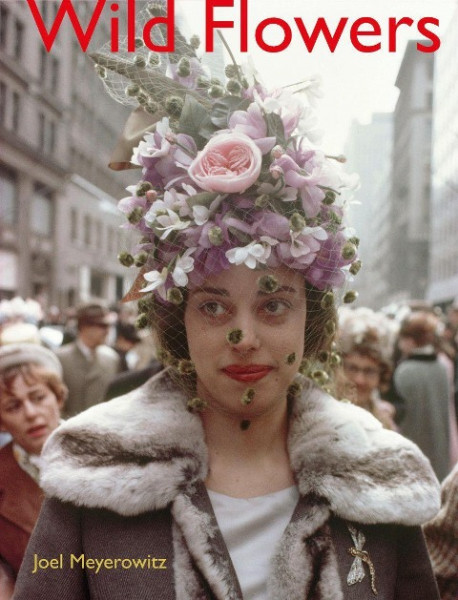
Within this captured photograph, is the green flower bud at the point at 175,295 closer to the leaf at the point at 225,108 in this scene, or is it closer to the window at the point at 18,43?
the leaf at the point at 225,108

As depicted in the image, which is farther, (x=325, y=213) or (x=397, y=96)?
(x=397, y=96)

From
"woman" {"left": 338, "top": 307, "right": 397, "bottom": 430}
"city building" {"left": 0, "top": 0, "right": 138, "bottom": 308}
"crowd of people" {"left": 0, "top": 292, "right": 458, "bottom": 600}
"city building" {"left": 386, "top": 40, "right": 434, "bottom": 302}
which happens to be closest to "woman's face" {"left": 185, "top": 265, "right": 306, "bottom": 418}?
"crowd of people" {"left": 0, "top": 292, "right": 458, "bottom": 600}

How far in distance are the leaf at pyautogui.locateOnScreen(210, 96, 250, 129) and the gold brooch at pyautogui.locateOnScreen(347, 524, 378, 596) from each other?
110 cm

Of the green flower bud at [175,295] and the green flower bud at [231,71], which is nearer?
the green flower bud at [175,295]

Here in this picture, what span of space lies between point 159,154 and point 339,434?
2.96 ft

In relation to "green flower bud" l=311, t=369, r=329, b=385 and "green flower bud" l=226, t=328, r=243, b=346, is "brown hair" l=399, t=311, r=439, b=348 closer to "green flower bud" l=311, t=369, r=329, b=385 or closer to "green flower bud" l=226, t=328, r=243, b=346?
"green flower bud" l=311, t=369, r=329, b=385

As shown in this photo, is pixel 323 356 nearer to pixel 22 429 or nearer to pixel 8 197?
pixel 22 429

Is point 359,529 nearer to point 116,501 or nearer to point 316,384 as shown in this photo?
point 316,384

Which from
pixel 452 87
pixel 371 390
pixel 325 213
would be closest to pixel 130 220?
pixel 325 213

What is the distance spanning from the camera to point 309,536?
1.90 meters

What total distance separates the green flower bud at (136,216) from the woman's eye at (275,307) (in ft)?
1.27

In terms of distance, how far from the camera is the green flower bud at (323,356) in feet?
7.16

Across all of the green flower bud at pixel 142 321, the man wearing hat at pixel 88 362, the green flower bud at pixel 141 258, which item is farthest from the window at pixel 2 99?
the green flower bud at pixel 141 258

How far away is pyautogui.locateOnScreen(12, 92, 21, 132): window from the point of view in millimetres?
17491
